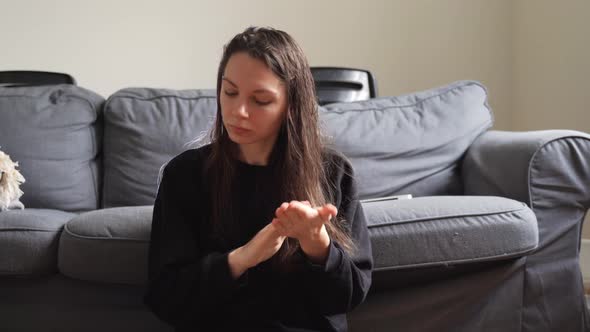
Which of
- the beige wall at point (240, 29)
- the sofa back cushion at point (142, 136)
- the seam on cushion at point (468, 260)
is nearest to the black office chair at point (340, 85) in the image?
the sofa back cushion at point (142, 136)

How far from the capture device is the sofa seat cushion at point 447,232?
1354mm

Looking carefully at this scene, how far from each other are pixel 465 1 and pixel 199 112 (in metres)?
1.64

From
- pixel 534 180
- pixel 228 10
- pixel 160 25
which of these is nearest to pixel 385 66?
pixel 228 10

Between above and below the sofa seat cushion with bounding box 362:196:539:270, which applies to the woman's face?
above

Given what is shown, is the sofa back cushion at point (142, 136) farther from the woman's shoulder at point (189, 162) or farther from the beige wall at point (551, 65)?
the beige wall at point (551, 65)

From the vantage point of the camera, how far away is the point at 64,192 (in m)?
1.89

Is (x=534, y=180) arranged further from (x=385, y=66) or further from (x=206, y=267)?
(x=385, y=66)

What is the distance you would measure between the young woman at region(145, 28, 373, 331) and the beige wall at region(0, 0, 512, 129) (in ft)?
5.55

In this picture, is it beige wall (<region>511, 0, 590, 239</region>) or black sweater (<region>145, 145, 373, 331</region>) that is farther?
beige wall (<region>511, 0, 590, 239</region>)

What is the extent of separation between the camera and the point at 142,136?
191cm

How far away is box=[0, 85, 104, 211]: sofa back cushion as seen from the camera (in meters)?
1.88

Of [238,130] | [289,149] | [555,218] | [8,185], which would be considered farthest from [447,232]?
[8,185]

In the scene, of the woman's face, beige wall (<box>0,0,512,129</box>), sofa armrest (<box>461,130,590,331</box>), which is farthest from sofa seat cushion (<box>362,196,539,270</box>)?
beige wall (<box>0,0,512,129</box>)

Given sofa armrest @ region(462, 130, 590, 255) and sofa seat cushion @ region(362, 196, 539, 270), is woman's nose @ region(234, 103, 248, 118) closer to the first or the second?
sofa seat cushion @ region(362, 196, 539, 270)
